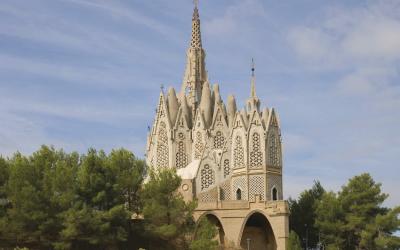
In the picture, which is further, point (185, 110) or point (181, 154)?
point (185, 110)

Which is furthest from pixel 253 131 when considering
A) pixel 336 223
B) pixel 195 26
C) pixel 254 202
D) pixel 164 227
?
pixel 195 26

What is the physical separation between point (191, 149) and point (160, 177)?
11.8m

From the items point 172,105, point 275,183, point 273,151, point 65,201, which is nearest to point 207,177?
point 275,183

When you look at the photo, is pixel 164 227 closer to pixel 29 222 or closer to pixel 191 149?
pixel 29 222

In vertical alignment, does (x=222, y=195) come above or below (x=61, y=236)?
above

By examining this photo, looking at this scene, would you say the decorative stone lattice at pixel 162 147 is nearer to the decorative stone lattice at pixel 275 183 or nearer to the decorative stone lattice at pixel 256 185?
the decorative stone lattice at pixel 256 185

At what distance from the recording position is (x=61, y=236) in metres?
40.0

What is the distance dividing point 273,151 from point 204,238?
11.7 meters

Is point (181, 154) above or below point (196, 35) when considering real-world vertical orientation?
below

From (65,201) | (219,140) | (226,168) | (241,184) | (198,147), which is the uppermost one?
(219,140)

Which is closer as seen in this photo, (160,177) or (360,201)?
(160,177)

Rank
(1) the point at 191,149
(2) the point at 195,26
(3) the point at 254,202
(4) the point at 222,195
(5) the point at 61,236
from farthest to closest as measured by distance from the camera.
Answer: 1. (2) the point at 195,26
2. (1) the point at 191,149
3. (4) the point at 222,195
4. (3) the point at 254,202
5. (5) the point at 61,236

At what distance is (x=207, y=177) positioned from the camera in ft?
171

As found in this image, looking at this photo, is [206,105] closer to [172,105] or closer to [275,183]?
[172,105]
